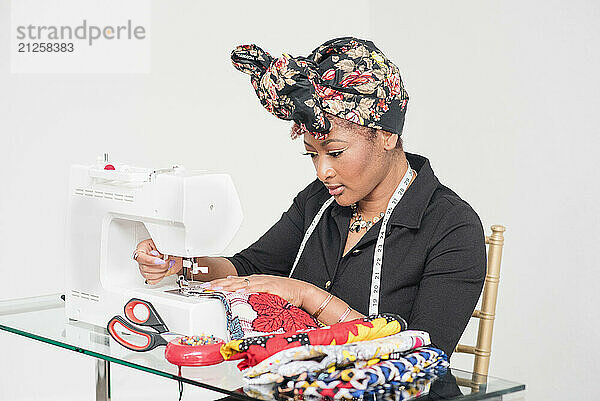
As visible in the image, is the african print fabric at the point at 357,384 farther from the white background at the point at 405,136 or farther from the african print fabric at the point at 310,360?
the white background at the point at 405,136

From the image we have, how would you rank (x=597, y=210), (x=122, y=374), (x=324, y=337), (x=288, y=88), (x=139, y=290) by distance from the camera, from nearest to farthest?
(x=324, y=337)
(x=288, y=88)
(x=139, y=290)
(x=597, y=210)
(x=122, y=374)

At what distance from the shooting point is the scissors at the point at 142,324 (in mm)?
1911

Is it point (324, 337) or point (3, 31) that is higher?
point (3, 31)

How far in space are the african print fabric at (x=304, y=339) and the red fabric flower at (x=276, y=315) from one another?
327mm

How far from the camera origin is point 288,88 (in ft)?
6.45

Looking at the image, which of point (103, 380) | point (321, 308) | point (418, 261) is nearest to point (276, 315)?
point (321, 308)

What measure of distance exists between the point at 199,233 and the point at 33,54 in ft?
8.28

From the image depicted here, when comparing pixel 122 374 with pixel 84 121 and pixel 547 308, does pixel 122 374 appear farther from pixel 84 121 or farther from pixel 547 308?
pixel 547 308

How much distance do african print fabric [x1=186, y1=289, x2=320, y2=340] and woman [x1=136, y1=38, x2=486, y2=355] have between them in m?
0.06

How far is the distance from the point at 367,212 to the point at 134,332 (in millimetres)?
788

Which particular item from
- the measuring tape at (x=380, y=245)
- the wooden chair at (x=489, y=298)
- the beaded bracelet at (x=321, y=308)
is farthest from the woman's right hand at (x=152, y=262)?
the wooden chair at (x=489, y=298)

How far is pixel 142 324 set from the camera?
203 centimetres

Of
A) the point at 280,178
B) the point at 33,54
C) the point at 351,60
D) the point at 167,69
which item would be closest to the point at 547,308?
the point at 280,178

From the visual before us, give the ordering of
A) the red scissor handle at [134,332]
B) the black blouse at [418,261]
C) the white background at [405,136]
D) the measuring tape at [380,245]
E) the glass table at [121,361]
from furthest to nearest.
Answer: the white background at [405,136] < the measuring tape at [380,245] < the black blouse at [418,261] < the red scissor handle at [134,332] < the glass table at [121,361]
